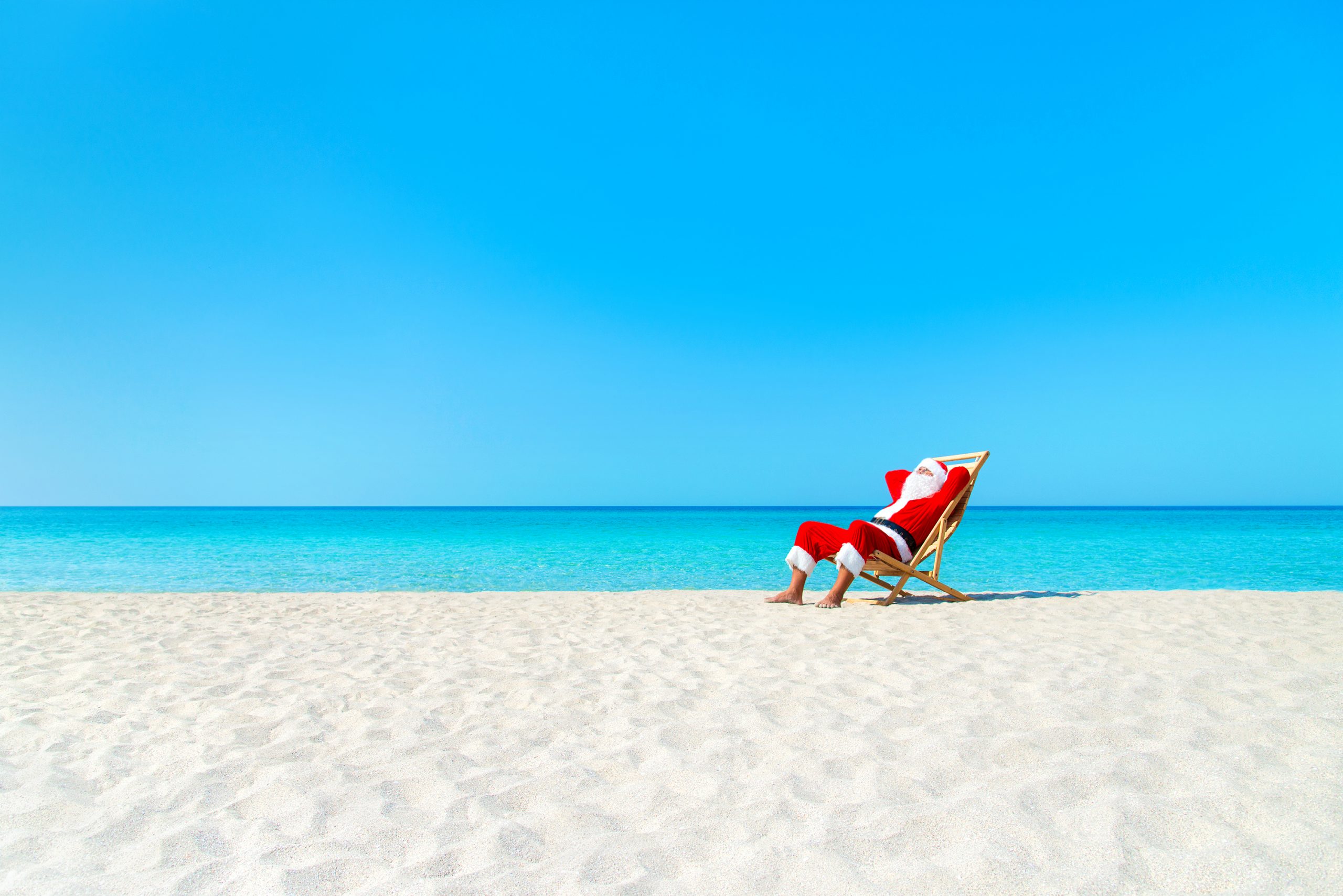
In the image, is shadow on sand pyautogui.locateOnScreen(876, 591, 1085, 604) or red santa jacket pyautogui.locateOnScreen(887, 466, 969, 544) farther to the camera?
shadow on sand pyautogui.locateOnScreen(876, 591, 1085, 604)

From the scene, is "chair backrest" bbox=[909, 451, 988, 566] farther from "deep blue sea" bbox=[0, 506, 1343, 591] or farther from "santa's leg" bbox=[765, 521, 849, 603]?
"deep blue sea" bbox=[0, 506, 1343, 591]

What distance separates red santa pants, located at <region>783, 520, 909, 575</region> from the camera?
6.74 metres

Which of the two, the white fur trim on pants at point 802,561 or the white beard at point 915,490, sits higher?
the white beard at point 915,490

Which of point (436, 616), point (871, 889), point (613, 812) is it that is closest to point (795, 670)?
point (613, 812)

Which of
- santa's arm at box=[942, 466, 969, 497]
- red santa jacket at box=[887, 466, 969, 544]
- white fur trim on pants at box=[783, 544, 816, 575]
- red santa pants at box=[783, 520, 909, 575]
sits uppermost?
santa's arm at box=[942, 466, 969, 497]

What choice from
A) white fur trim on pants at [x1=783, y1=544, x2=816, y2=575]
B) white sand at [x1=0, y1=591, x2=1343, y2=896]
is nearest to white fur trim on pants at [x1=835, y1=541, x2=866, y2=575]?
white fur trim on pants at [x1=783, y1=544, x2=816, y2=575]

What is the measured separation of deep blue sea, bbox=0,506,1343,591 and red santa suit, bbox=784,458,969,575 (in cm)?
330

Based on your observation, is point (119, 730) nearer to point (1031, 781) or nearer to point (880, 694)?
point (880, 694)

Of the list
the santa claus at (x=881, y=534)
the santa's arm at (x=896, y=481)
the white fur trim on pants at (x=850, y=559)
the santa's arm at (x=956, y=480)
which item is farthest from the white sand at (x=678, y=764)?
the santa's arm at (x=896, y=481)

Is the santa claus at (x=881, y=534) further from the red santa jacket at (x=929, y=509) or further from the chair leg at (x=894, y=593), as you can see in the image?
the chair leg at (x=894, y=593)

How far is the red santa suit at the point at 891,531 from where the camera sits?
6.71 m

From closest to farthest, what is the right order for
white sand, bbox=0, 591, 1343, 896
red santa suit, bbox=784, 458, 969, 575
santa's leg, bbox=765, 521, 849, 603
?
white sand, bbox=0, 591, 1343, 896
red santa suit, bbox=784, 458, 969, 575
santa's leg, bbox=765, 521, 849, 603

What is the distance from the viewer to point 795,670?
411 centimetres

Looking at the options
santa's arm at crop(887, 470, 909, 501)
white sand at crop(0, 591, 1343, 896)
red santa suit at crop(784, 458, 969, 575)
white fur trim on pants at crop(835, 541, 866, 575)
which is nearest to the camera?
white sand at crop(0, 591, 1343, 896)
